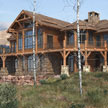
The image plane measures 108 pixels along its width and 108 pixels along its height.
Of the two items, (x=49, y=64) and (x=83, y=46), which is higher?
(x=83, y=46)

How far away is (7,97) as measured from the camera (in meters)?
9.59

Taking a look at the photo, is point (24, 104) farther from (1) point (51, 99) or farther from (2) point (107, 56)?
(2) point (107, 56)

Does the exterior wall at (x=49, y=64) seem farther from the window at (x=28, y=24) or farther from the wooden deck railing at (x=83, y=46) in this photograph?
the window at (x=28, y=24)

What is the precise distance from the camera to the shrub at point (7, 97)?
30.0 feet

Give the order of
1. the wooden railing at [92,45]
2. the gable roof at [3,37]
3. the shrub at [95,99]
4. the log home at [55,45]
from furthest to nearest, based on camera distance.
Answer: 1. the gable roof at [3,37]
2. the log home at [55,45]
3. the wooden railing at [92,45]
4. the shrub at [95,99]

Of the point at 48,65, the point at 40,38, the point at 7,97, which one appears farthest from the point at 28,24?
the point at 7,97

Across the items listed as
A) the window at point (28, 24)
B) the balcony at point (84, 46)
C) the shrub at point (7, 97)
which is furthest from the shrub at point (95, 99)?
the window at point (28, 24)

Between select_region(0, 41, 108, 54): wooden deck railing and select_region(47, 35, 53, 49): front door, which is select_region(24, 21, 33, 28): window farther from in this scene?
select_region(0, 41, 108, 54): wooden deck railing

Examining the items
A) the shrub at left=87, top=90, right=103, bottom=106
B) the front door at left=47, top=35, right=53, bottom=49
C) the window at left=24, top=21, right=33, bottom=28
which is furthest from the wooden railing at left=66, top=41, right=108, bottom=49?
the shrub at left=87, top=90, right=103, bottom=106

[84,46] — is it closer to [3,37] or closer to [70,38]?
[70,38]

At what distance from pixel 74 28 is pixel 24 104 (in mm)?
17192

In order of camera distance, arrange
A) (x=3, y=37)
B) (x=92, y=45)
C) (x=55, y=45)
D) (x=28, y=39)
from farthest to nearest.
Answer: (x=3, y=37) → (x=28, y=39) → (x=55, y=45) → (x=92, y=45)

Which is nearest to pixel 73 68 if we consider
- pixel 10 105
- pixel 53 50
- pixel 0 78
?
pixel 53 50

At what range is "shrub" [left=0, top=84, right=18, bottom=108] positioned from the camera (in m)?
9.14
